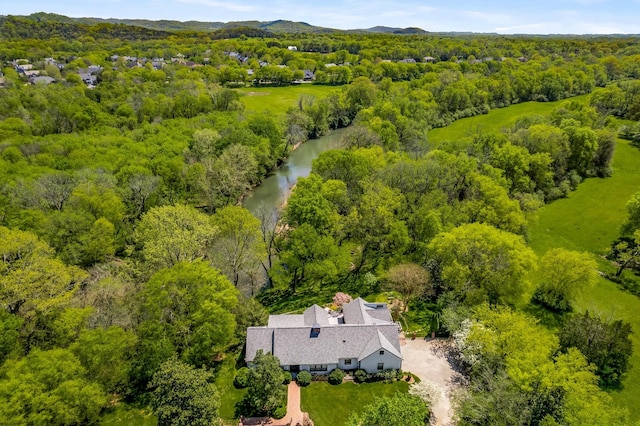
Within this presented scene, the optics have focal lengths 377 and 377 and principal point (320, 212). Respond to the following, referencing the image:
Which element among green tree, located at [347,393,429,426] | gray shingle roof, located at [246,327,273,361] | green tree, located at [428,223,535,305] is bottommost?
gray shingle roof, located at [246,327,273,361]

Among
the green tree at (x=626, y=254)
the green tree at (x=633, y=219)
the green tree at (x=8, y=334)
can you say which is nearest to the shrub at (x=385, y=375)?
the green tree at (x=8, y=334)

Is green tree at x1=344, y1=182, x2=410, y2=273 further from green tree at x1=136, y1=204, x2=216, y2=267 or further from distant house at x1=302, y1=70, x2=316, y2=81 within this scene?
distant house at x1=302, y1=70, x2=316, y2=81

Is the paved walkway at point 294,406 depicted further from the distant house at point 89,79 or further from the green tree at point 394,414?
the distant house at point 89,79

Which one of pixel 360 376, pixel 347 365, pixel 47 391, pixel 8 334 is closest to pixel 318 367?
pixel 347 365

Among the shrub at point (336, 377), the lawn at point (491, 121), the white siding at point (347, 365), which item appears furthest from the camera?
the lawn at point (491, 121)

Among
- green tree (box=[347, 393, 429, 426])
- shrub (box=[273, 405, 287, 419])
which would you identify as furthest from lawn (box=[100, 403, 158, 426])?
green tree (box=[347, 393, 429, 426])
